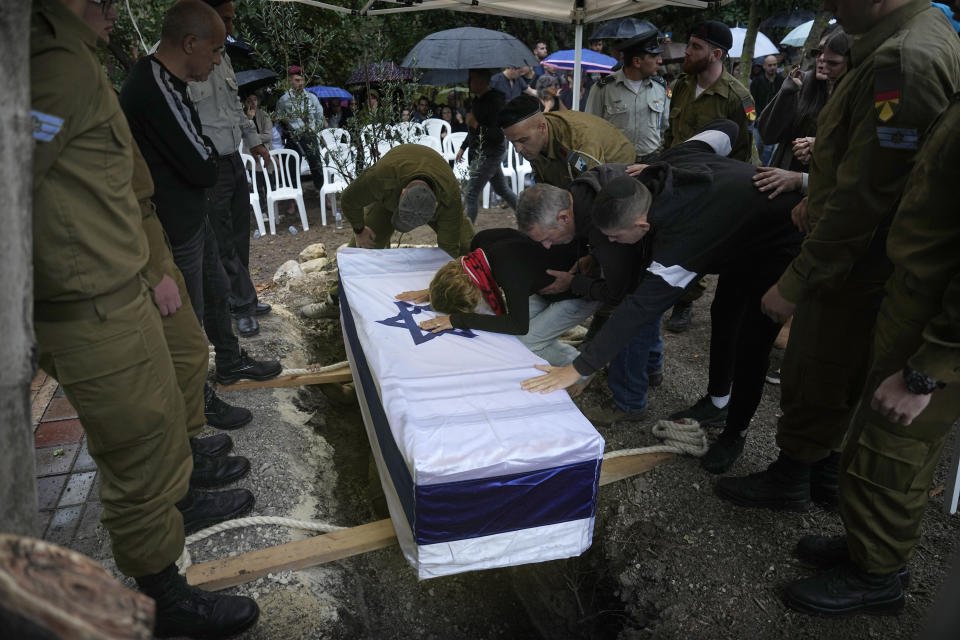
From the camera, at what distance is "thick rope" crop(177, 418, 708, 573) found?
2.00 metres

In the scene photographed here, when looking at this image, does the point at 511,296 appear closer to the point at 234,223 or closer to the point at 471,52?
the point at 234,223

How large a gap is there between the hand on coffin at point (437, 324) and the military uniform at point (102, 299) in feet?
3.65

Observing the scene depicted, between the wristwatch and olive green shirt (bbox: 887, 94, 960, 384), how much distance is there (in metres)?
0.02

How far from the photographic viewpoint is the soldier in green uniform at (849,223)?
4.96ft

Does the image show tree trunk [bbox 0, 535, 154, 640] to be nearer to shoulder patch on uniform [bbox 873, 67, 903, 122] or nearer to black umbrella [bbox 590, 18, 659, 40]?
shoulder patch on uniform [bbox 873, 67, 903, 122]

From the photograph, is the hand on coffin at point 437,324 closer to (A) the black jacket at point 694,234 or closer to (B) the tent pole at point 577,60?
(A) the black jacket at point 694,234

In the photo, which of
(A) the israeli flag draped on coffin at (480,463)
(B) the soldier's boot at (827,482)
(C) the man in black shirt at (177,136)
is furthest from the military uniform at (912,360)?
(C) the man in black shirt at (177,136)

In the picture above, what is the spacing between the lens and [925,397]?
1344mm

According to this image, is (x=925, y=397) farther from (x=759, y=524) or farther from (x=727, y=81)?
(x=727, y=81)

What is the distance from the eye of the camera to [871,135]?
62.7 inches

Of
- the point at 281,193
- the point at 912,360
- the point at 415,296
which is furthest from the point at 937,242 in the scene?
the point at 281,193

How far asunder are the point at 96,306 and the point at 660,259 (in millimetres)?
1659

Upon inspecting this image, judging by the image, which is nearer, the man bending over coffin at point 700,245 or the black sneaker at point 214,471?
the man bending over coffin at point 700,245

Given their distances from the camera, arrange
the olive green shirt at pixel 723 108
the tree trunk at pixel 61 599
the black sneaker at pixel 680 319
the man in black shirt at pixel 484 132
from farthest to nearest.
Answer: the man in black shirt at pixel 484 132
the black sneaker at pixel 680 319
the olive green shirt at pixel 723 108
the tree trunk at pixel 61 599
